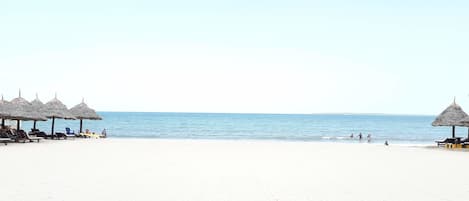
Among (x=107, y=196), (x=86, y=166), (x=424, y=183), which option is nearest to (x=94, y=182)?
(x=107, y=196)

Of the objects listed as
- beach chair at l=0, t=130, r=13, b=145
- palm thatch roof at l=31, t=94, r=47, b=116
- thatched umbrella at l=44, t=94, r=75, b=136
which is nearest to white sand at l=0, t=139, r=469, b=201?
beach chair at l=0, t=130, r=13, b=145

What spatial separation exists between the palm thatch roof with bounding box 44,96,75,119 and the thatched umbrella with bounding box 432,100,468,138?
63.5 feet

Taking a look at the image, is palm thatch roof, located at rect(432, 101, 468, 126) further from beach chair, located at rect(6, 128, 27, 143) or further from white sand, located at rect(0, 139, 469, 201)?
beach chair, located at rect(6, 128, 27, 143)

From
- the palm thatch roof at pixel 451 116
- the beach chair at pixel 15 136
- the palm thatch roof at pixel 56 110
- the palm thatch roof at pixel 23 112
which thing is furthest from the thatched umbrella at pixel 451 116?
the beach chair at pixel 15 136

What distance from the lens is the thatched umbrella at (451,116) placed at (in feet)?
90.2

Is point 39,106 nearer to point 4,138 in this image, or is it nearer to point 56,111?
point 56,111

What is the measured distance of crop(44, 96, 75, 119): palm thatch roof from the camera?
28.7 metres

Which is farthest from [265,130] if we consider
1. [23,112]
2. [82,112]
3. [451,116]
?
[23,112]

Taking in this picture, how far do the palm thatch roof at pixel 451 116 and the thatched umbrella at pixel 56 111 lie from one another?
63.6 ft

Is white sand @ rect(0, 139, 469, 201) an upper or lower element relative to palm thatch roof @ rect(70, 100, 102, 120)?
lower

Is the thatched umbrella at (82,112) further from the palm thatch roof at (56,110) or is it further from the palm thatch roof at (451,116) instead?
the palm thatch roof at (451,116)

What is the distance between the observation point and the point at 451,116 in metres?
27.9

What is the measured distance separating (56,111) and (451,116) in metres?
20.6

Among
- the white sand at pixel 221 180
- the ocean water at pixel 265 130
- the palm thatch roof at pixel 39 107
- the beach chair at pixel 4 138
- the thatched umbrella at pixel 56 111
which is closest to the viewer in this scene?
the white sand at pixel 221 180
